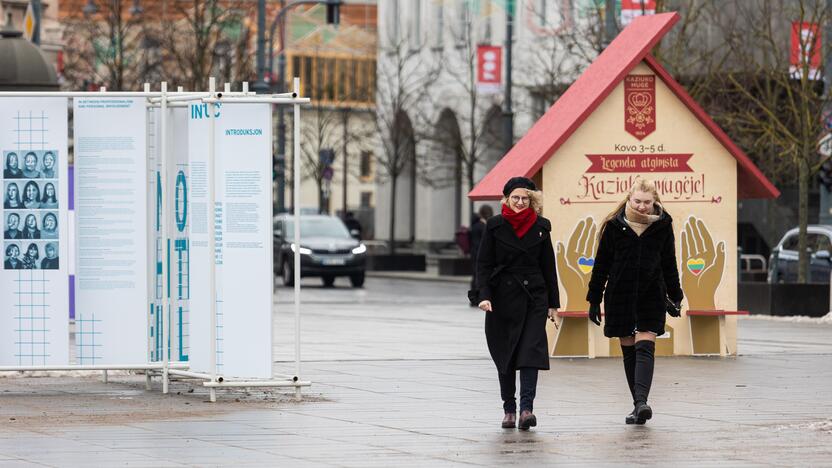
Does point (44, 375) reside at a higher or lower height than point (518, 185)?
lower

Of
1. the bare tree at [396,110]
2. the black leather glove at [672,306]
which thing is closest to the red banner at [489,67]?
the bare tree at [396,110]

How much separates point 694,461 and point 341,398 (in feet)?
14.0

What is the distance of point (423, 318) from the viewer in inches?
1086

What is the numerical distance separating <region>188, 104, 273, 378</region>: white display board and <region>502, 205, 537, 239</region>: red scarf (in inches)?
88.4

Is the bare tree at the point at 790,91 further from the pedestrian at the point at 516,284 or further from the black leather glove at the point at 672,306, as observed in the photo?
the pedestrian at the point at 516,284

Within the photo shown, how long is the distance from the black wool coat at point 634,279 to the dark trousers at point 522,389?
0.70m

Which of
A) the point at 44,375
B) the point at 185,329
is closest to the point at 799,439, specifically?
the point at 185,329

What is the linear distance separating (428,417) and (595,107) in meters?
6.26

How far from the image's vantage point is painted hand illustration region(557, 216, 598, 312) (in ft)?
59.6

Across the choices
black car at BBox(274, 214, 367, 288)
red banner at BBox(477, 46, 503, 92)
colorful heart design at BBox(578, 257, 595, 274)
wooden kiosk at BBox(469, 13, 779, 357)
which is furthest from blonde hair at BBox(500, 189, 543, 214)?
red banner at BBox(477, 46, 503, 92)

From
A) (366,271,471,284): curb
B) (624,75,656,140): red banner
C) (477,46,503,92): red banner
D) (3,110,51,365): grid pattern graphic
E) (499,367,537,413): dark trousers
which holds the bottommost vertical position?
(366,271,471,284): curb

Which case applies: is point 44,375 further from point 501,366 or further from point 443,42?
point 443,42

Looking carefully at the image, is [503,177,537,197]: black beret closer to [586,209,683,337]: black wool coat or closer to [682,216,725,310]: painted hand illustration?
[586,209,683,337]: black wool coat

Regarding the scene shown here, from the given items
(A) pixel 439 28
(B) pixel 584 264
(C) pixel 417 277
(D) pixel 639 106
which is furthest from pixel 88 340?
(A) pixel 439 28
